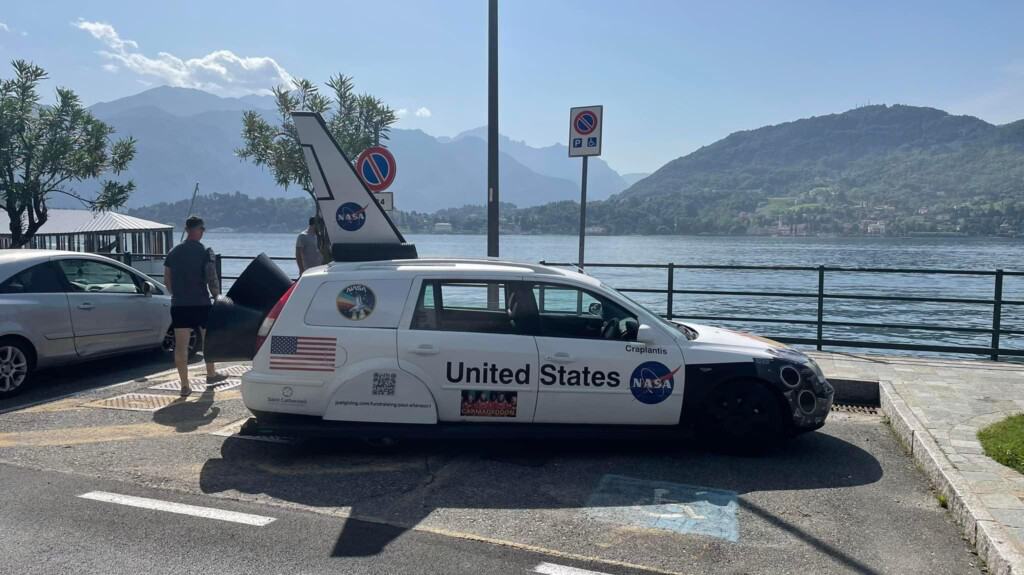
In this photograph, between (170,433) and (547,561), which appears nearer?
(547,561)

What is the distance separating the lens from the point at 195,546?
3.97 m

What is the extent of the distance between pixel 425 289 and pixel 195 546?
2.46 metres

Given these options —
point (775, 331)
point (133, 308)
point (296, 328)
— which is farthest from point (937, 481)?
point (775, 331)

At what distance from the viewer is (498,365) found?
555 centimetres

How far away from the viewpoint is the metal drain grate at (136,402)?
7160 millimetres

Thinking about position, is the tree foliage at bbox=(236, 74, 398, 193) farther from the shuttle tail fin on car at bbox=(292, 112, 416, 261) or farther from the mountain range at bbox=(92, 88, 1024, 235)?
the shuttle tail fin on car at bbox=(292, 112, 416, 261)

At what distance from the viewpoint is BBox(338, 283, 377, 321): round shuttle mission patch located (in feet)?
18.4

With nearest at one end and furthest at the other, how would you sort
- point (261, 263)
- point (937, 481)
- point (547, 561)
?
point (547, 561), point (937, 481), point (261, 263)

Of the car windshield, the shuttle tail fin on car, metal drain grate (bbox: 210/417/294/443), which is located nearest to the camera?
the car windshield

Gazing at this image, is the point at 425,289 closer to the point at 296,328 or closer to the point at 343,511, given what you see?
the point at 296,328

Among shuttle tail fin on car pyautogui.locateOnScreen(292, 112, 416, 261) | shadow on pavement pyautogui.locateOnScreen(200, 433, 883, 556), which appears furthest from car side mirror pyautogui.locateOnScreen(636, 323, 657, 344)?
shuttle tail fin on car pyautogui.locateOnScreen(292, 112, 416, 261)

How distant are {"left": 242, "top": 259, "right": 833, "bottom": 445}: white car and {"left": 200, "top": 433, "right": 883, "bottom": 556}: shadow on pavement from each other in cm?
30

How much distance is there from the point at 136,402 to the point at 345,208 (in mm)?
2913

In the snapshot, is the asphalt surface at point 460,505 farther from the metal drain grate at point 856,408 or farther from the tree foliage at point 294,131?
the tree foliage at point 294,131
